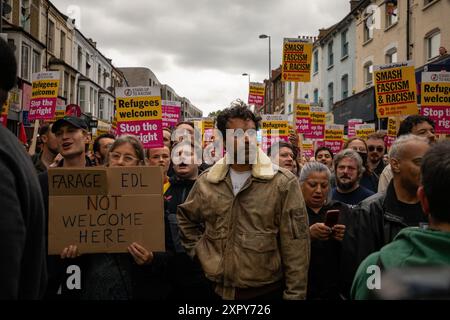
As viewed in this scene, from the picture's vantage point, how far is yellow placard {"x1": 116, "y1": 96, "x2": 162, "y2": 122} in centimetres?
661

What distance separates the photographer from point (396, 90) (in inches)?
313

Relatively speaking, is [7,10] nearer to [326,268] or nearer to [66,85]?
[326,268]

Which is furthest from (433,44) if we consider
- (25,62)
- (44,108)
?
(25,62)

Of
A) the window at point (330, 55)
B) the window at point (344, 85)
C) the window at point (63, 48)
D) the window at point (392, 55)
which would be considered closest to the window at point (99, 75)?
the window at point (63, 48)

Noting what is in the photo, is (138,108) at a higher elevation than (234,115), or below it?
higher

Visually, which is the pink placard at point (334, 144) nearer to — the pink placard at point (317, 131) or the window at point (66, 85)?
the pink placard at point (317, 131)

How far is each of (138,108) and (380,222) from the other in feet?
14.4

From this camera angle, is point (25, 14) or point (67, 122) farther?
point (25, 14)

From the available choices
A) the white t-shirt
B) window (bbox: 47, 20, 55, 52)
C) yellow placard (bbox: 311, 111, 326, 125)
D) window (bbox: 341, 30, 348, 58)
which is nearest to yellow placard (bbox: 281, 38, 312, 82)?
yellow placard (bbox: 311, 111, 326, 125)

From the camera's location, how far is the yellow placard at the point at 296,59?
9.97m

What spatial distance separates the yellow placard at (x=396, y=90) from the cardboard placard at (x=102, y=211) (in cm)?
571

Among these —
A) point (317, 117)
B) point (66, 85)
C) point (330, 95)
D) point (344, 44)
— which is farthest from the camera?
point (66, 85)

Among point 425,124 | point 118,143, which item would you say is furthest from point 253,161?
point 425,124
